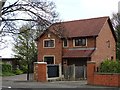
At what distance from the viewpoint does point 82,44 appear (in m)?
49.2

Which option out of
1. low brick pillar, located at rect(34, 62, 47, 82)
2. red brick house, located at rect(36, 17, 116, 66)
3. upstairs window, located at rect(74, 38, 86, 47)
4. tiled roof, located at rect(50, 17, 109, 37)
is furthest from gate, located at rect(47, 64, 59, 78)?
upstairs window, located at rect(74, 38, 86, 47)

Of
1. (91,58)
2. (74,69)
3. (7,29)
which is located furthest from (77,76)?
(7,29)

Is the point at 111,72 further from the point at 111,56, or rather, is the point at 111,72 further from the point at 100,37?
the point at 111,56

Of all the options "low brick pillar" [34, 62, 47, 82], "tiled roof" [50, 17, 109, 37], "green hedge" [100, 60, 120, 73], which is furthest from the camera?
"tiled roof" [50, 17, 109, 37]

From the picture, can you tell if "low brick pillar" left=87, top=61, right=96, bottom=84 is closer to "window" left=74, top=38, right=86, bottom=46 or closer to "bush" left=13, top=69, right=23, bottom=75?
"window" left=74, top=38, right=86, bottom=46

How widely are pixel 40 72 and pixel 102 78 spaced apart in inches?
330

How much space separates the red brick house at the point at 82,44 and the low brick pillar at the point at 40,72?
9.92 metres

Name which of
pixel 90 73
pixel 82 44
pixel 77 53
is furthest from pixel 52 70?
pixel 82 44

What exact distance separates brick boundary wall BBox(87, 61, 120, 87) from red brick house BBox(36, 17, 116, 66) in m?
14.9

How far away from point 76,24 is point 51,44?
5.42m

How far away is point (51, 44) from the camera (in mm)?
52031

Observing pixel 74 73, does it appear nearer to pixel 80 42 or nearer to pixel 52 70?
pixel 52 70

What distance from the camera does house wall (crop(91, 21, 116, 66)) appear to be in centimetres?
4807

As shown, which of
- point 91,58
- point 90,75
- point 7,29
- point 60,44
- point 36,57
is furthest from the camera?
point 36,57
